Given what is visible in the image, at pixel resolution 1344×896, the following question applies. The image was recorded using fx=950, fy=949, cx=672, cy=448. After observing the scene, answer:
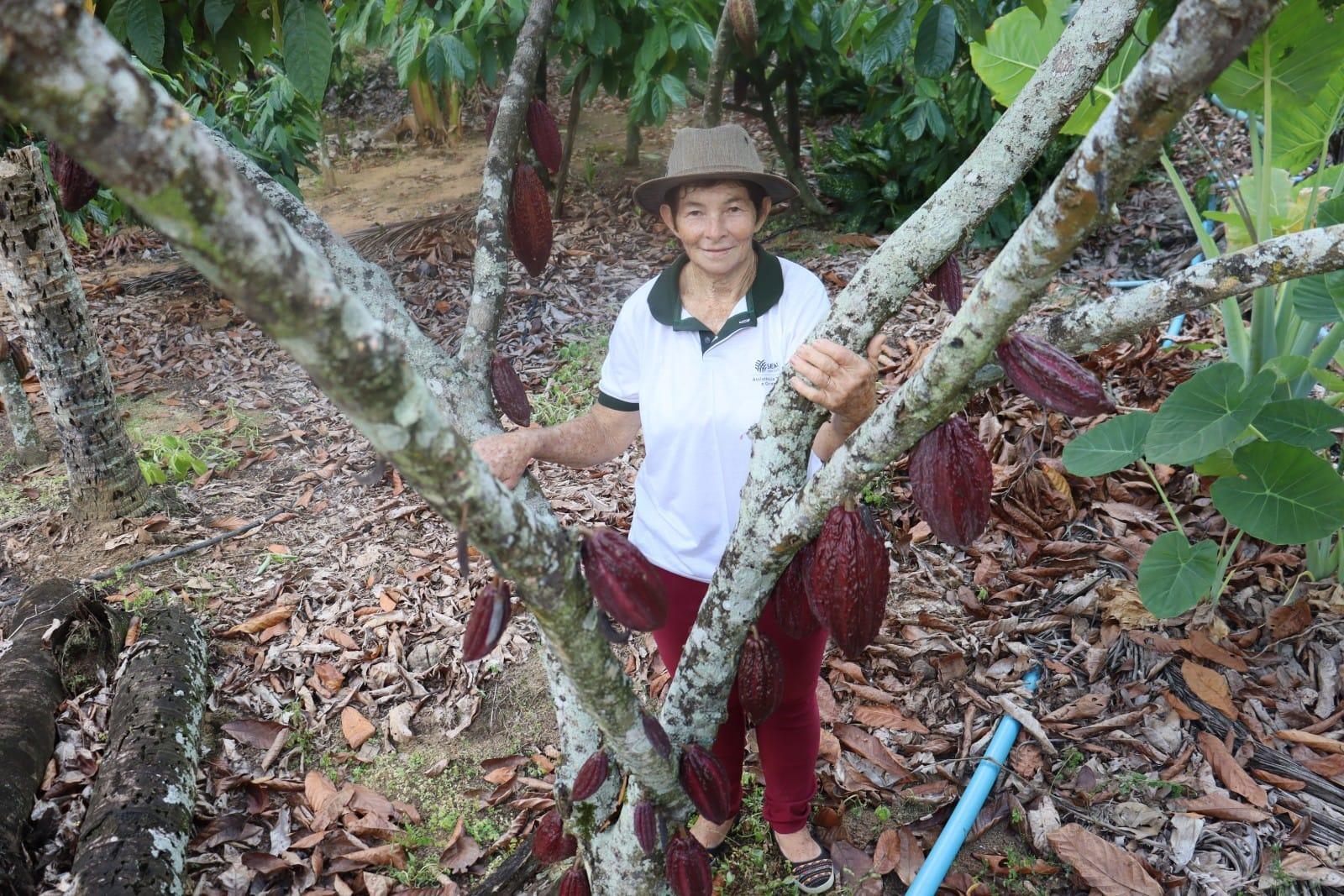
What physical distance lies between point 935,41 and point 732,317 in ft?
3.35

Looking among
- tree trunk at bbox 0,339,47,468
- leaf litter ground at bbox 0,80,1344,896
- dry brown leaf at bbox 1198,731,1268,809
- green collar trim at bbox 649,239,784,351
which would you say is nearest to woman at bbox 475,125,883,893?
green collar trim at bbox 649,239,784,351

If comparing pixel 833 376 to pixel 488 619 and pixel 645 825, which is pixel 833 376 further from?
pixel 645 825

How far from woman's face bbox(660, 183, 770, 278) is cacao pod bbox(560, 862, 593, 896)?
3.82 feet

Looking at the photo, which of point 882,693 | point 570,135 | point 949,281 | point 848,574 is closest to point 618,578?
point 848,574

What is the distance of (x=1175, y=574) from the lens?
215cm

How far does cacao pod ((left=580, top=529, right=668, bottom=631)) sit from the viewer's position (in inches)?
47.6

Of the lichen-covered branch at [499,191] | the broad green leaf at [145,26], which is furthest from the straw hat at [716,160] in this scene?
the broad green leaf at [145,26]

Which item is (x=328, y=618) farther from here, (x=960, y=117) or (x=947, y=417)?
(x=960, y=117)

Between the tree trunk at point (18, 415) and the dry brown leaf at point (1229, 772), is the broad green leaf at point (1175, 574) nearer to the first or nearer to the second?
the dry brown leaf at point (1229, 772)

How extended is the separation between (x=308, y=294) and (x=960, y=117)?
473cm

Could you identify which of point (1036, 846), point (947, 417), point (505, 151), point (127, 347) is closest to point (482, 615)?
point (947, 417)

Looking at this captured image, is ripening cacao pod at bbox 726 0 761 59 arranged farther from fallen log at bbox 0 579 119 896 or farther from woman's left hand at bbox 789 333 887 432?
fallen log at bbox 0 579 119 896

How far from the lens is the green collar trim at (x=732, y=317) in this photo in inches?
70.1

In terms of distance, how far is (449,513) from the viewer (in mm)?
1001
